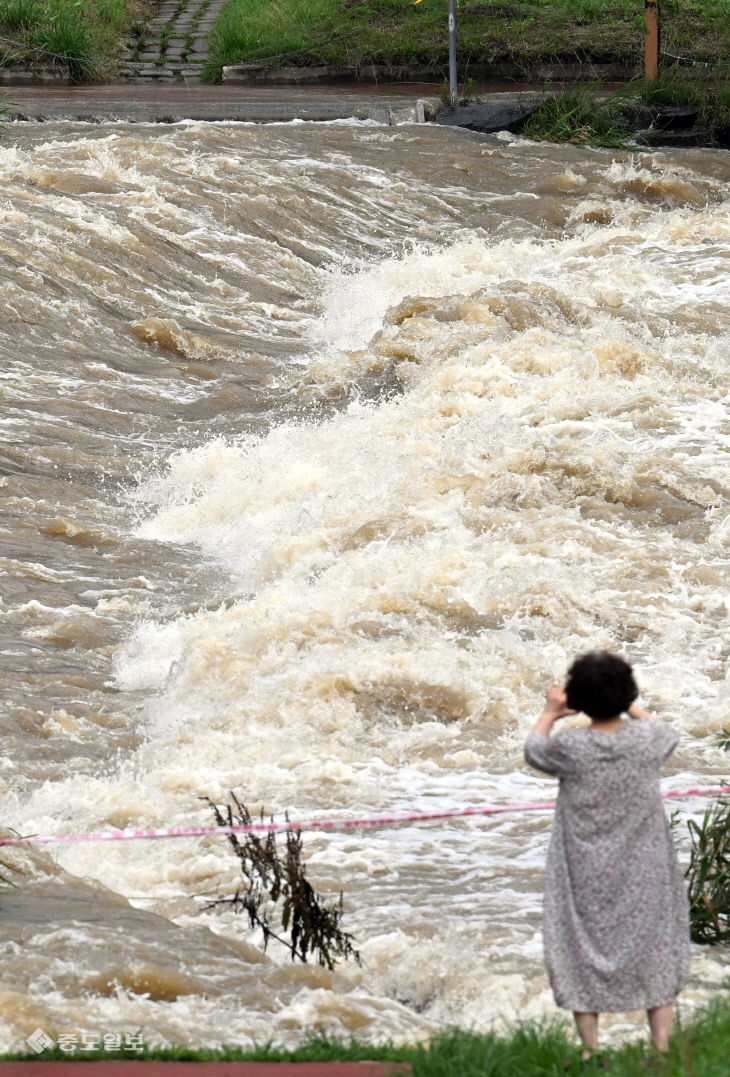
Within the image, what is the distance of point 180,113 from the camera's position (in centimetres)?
1720

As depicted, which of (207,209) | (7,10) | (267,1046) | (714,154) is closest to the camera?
(267,1046)

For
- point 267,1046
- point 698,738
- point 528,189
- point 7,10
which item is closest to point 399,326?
point 528,189

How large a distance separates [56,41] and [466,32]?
5478 mm

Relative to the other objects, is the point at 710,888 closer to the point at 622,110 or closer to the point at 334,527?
the point at 334,527

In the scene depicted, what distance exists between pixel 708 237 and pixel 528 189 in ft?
7.35

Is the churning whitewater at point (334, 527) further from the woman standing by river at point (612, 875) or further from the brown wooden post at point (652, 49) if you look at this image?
the brown wooden post at point (652, 49)

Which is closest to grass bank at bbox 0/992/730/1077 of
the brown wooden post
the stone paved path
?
the brown wooden post

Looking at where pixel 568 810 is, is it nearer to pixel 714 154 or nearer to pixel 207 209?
pixel 207 209

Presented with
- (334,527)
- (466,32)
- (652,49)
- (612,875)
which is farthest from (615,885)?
(466,32)

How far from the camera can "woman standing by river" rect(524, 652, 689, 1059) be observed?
3.69m

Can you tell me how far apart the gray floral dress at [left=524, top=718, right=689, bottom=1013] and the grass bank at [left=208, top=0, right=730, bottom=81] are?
17222mm

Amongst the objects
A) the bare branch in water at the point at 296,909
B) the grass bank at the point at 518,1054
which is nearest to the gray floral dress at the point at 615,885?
the grass bank at the point at 518,1054

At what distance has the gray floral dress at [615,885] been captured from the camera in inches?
145

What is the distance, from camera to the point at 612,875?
3.70 metres
